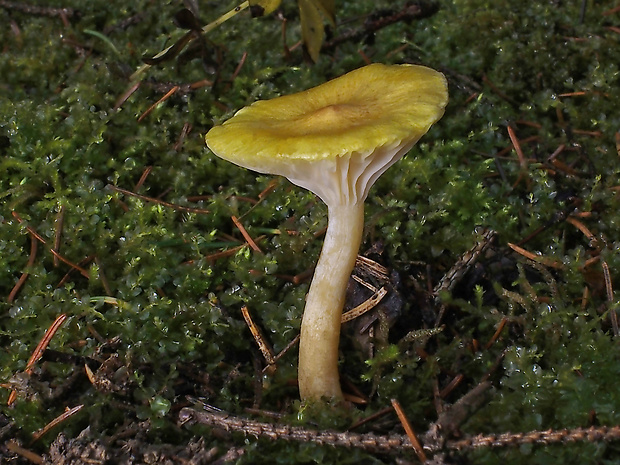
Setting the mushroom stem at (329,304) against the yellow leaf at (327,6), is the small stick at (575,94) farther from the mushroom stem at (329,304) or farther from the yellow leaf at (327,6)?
the mushroom stem at (329,304)

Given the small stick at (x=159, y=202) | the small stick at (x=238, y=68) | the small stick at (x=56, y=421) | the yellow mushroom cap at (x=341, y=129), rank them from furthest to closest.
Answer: the small stick at (x=238, y=68), the small stick at (x=159, y=202), the small stick at (x=56, y=421), the yellow mushroom cap at (x=341, y=129)

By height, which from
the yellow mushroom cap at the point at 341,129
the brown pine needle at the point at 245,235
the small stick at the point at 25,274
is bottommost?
the brown pine needle at the point at 245,235

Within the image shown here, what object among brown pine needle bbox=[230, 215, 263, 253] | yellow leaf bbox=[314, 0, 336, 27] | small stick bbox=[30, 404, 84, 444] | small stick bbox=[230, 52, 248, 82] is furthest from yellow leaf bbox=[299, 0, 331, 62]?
small stick bbox=[30, 404, 84, 444]

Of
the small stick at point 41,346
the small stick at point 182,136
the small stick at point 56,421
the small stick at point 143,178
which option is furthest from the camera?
the small stick at point 182,136

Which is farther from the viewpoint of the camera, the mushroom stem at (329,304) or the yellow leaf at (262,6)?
the yellow leaf at (262,6)

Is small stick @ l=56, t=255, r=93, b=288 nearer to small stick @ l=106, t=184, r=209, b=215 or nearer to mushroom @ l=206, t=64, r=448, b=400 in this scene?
small stick @ l=106, t=184, r=209, b=215

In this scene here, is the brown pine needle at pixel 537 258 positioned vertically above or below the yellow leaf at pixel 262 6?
below

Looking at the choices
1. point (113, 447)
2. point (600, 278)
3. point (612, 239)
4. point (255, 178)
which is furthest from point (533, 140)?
point (113, 447)

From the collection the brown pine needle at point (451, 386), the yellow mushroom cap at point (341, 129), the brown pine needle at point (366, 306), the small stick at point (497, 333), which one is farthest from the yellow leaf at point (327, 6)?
the brown pine needle at point (451, 386)
